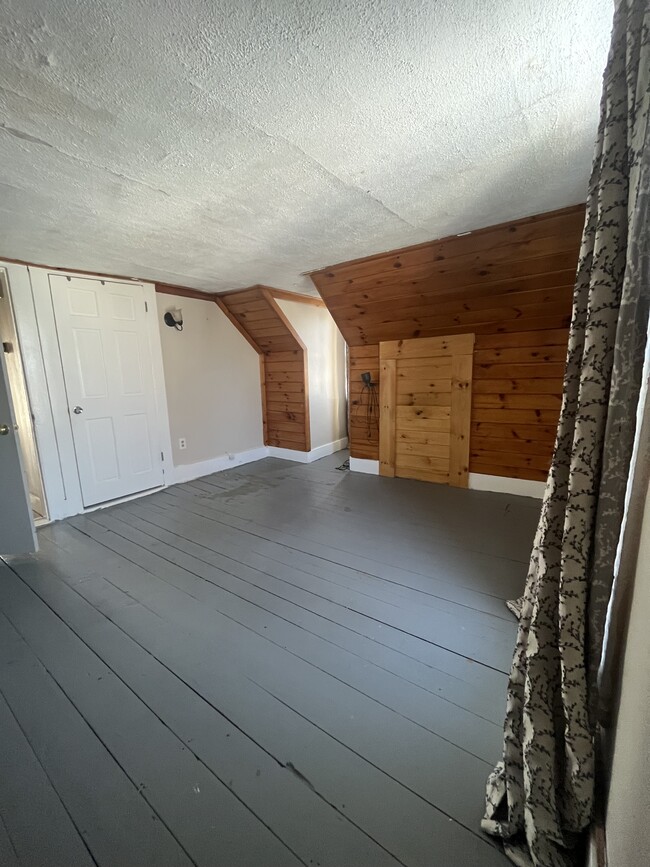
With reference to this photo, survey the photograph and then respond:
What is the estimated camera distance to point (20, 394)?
114 inches

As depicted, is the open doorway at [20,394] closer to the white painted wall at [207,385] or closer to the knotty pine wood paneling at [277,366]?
the white painted wall at [207,385]

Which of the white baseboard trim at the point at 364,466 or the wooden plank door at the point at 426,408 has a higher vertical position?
the wooden plank door at the point at 426,408

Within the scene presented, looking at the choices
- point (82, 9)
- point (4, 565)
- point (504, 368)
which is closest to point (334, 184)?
point (82, 9)

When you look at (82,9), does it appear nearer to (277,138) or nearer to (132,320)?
(277,138)

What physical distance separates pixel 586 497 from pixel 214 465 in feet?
13.1

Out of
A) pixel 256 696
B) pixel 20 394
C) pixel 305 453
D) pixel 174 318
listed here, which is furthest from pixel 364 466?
pixel 20 394

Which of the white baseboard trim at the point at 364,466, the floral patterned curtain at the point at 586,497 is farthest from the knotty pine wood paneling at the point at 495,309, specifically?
the floral patterned curtain at the point at 586,497

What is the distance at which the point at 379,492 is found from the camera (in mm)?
3467

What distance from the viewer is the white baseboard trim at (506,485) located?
3.19m

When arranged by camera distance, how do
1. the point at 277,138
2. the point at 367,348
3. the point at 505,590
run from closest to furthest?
1. the point at 277,138
2. the point at 505,590
3. the point at 367,348

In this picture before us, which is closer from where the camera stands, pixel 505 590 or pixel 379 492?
pixel 505 590

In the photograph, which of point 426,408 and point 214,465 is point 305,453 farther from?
point 426,408

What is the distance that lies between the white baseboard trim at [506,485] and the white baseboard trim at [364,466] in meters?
1.02

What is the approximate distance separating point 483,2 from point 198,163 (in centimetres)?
111
